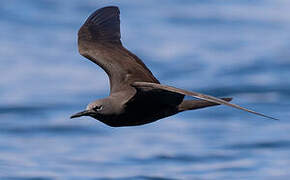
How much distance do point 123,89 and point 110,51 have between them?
106cm

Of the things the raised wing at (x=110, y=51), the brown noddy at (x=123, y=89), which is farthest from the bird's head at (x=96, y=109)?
the raised wing at (x=110, y=51)

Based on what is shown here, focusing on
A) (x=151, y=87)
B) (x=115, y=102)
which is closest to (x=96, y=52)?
(x=115, y=102)

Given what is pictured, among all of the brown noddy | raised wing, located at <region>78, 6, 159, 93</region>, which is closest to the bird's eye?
the brown noddy

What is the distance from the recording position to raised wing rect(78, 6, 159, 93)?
10.4m

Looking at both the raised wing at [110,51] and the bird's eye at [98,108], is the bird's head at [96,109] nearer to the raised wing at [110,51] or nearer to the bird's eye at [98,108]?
the bird's eye at [98,108]

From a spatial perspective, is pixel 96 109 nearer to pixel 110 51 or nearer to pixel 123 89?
pixel 123 89

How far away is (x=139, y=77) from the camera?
1032 centimetres

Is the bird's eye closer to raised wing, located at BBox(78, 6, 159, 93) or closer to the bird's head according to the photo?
the bird's head

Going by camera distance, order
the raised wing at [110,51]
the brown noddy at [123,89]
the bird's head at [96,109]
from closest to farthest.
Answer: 1. the brown noddy at [123,89]
2. the bird's head at [96,109]
3. the raised wing at [110,51]

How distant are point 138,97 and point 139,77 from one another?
1.27 metres

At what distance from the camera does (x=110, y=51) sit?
1094cm

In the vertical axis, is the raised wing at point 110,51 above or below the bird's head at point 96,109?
above

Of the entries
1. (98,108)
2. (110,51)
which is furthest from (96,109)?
(110,51)

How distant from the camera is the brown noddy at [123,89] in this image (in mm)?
8944
